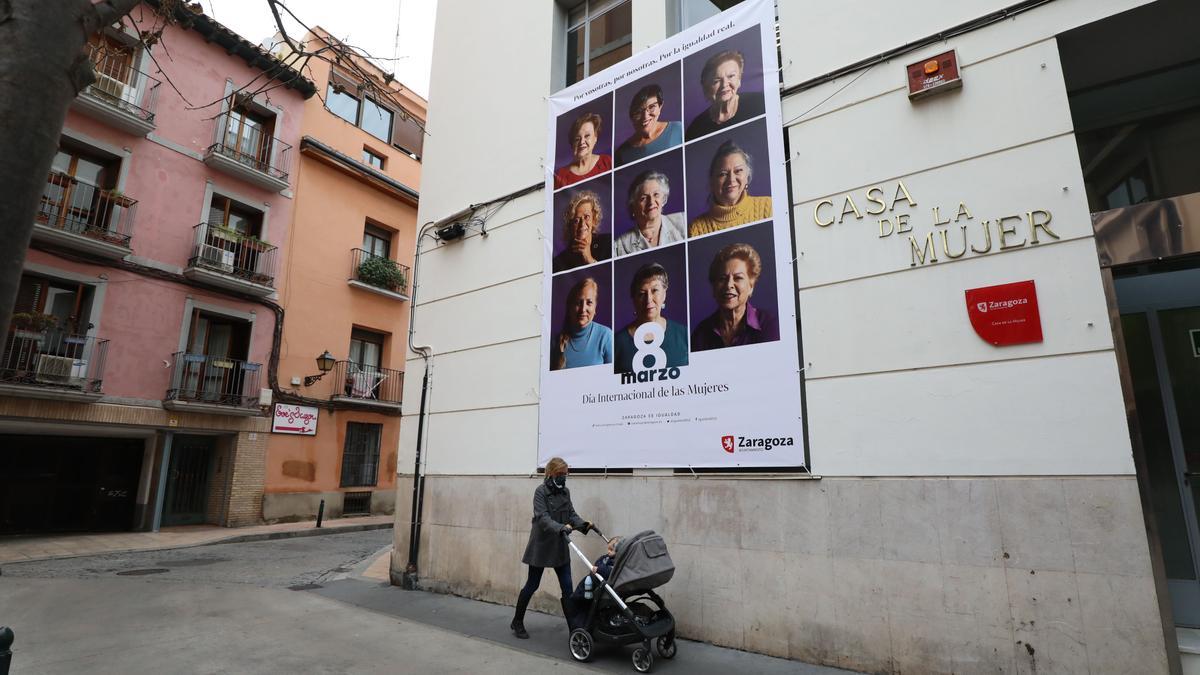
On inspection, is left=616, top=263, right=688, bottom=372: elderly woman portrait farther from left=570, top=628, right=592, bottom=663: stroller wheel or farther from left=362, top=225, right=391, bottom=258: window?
left=362, top=225, right=391, bottom=258: window

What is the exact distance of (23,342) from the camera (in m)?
12.4

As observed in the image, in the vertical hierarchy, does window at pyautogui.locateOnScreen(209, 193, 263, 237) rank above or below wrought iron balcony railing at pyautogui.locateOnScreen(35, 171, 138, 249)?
above

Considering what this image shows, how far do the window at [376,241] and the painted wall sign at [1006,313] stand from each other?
1854 centimetres

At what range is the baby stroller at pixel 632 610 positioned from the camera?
16.8ft

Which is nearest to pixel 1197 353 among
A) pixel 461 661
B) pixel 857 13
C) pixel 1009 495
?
pixel 1009 495

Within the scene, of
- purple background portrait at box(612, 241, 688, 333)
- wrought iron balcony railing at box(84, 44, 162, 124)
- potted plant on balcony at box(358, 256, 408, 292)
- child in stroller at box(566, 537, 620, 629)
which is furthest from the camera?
potted plant on balcony at box(358, 256, 408, 292)

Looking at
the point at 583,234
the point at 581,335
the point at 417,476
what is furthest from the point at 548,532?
the point at 583,234

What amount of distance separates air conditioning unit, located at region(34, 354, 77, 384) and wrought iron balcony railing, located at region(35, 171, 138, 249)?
2.75 metres

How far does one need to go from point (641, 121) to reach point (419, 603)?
647cm

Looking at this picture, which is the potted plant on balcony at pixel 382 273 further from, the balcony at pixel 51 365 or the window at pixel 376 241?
the balcony at pixel 51 365

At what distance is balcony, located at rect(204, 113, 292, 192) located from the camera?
52.7ft

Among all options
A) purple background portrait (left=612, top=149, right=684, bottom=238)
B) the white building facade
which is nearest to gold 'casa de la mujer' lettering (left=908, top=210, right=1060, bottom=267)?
the white building facade

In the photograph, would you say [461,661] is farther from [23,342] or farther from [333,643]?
[23,342]

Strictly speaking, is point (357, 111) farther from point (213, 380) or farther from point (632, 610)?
point (632, 610)
